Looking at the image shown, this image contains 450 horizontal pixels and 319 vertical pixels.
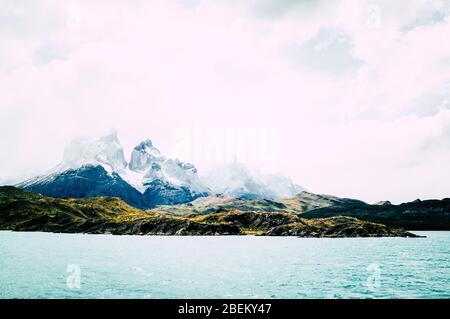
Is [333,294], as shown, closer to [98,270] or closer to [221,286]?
[221,286]

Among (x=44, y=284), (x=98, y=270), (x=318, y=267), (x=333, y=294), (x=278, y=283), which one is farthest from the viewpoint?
(x=318, y=267)

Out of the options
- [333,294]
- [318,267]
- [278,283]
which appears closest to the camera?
[333,294]

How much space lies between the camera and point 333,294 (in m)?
66.1

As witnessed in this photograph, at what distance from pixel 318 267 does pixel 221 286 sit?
4568 centimetres

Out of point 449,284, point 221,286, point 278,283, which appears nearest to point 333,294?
point 278,283

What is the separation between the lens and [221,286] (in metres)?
73.4
